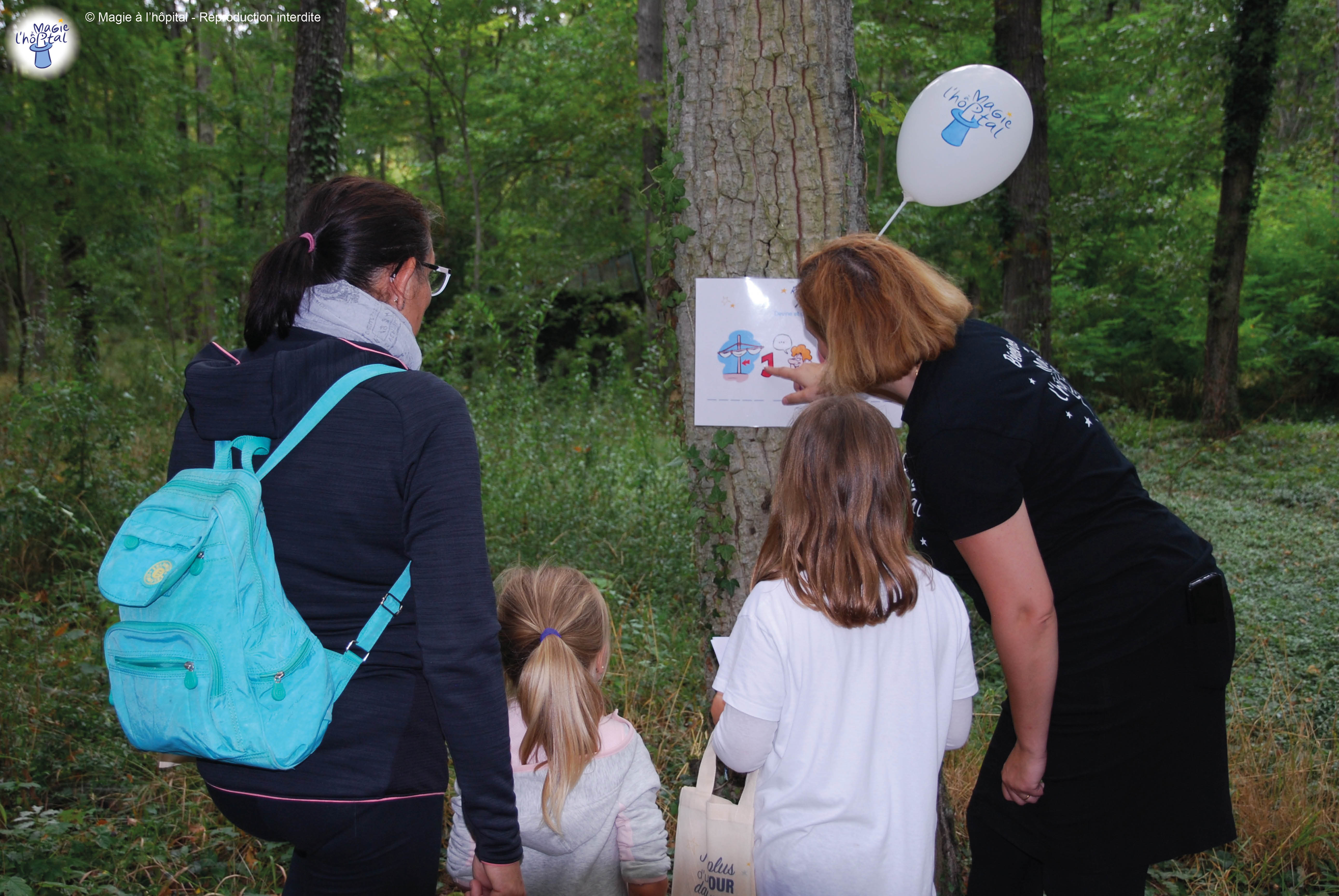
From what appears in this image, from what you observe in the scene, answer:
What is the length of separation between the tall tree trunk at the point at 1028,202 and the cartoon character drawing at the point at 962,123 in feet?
19.3

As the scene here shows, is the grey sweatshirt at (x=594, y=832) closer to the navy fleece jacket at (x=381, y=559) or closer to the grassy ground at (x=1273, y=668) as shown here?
the navy fleece jacket at (x=381, y=559)

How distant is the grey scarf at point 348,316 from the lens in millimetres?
1496

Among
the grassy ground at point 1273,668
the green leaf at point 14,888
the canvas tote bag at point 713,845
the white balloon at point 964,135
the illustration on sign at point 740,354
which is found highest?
the white balloon at point 964,135

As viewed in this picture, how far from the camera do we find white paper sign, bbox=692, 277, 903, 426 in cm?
235

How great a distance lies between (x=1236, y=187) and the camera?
11.3m

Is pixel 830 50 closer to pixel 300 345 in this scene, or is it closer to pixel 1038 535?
pixel 1038 535

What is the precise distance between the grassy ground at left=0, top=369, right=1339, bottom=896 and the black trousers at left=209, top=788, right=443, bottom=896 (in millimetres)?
1334

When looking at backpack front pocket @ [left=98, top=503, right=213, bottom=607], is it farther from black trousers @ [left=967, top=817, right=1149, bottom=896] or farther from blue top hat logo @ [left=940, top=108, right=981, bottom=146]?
blue top hat logo @ [left=940, top=108, right=981, bottom=146]

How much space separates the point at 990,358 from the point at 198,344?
13.7m

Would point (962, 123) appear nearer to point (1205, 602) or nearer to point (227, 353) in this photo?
point (1205, 602)

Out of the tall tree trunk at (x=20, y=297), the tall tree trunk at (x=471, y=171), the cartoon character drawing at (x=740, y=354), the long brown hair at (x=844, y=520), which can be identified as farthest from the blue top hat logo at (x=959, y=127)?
the tall tree trunk at (x=471, y=171)

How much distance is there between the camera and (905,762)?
160cm

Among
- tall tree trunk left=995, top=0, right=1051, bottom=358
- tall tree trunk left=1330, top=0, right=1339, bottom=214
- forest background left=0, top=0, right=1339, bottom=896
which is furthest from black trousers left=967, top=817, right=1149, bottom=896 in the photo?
tall tree trunk left=1330, top=0, right=1339, bottom=214

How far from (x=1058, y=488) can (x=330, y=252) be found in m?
1.48
